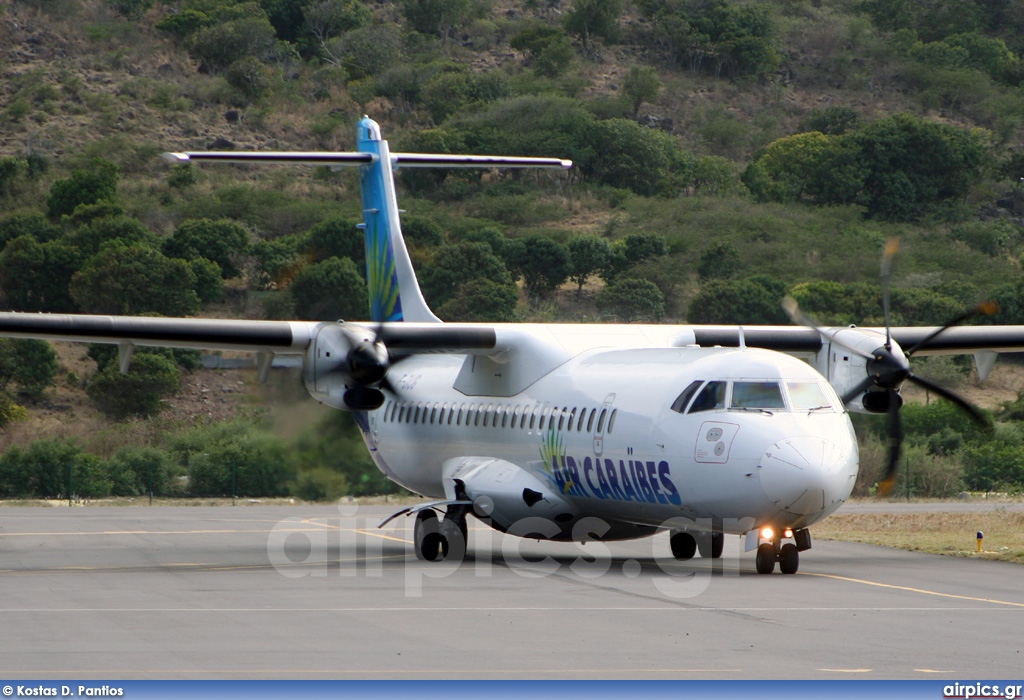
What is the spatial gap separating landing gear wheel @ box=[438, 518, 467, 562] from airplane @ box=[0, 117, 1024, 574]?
3 cm

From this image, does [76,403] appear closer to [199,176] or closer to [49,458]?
[49,458]

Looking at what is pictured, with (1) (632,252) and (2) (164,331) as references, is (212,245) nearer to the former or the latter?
(1) (632,252)

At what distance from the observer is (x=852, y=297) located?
51906 millimetres

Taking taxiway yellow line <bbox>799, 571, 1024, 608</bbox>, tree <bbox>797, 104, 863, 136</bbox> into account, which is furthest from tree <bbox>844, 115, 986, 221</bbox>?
taxiway yellow line <bbox>799, 571, 1024, 608</bbox>

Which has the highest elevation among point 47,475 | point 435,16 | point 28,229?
point 435,16

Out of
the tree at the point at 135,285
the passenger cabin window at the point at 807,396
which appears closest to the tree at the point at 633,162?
the tree at the point at 135,285

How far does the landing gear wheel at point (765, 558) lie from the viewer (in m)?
16.1

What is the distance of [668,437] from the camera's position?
1598 centimetres

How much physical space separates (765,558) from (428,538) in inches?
186

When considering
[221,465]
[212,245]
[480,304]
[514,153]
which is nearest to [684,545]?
[221,465]

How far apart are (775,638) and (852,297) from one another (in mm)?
42161

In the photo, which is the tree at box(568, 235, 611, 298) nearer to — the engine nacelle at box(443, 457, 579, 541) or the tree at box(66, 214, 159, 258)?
the tree at box(66, 214, 159, 258)

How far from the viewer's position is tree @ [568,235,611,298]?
58812 millimetres

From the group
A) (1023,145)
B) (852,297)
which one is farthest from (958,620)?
(1023,145)
